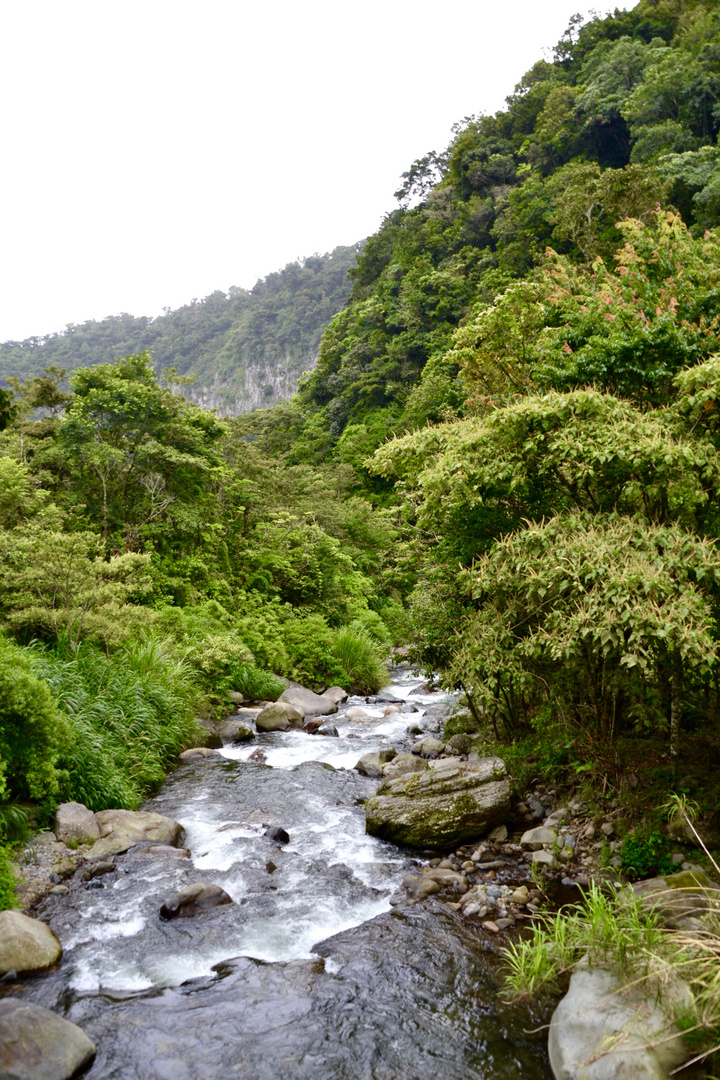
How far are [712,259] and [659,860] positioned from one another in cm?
780

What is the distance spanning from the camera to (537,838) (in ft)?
23.6

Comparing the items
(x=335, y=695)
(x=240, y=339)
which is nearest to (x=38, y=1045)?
(x=335, y=695)

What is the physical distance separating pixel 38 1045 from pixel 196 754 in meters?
7.25

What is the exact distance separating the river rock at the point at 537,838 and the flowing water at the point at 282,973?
1.34 meters

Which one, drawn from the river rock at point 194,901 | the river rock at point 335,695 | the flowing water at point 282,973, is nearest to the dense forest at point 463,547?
the river rock at point 335,695

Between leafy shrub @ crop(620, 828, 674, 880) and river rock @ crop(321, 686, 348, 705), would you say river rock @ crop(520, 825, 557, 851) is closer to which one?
leafy shrub @ crop(620, 828, 674, 880)

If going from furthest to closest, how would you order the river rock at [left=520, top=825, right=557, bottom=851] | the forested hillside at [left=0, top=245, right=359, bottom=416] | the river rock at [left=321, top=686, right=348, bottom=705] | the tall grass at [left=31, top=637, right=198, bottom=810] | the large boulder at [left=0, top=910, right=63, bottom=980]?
the forested hillside at [left=0, top=245, right=359, bottom=416], the river rock at [left=321, top=686, right=348, bottom=705], the tall grass at [left=31, top=637, right=198, bottom=810], the river rock at [left=520, top=825, right=557, bottom=851], the large boulder at [left=0, top=910, right=63, bottom=980]

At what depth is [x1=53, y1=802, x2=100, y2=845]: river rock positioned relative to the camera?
7340 mm

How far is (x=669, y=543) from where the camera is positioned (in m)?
5.48

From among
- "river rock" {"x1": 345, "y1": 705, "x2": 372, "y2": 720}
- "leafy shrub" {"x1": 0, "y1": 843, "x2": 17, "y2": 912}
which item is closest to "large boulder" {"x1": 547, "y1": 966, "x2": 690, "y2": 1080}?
"leafy shrub" {"x1": 0, "y1": 843, "x2": 17, "y2": 912}

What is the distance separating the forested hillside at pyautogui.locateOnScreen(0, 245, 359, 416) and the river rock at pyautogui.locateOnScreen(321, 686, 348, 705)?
238ft

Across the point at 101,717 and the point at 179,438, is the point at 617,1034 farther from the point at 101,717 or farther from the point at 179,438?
the point at 179,438

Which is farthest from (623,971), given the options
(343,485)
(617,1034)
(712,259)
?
(343,485)

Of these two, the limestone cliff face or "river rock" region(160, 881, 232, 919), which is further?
the limestone cliff face
